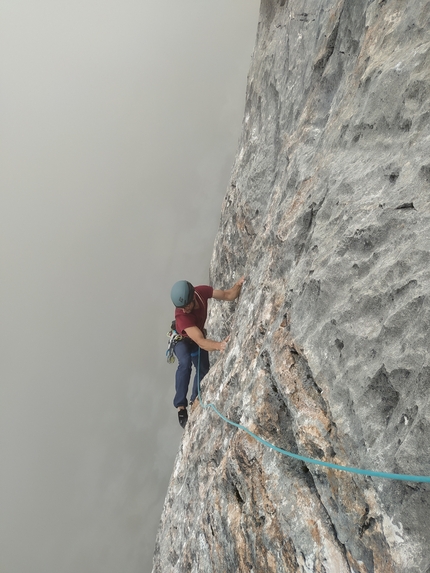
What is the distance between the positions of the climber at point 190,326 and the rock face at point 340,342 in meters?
0.73

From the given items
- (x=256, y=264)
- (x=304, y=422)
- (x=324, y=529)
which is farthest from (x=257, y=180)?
(x=324, y=529)

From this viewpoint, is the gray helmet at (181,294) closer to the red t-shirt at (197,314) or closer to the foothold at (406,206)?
the red t-shirt at (197,314)

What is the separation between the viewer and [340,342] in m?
3.11

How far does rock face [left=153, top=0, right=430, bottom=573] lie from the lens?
8.43 feet

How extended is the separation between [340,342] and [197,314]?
13.3ft

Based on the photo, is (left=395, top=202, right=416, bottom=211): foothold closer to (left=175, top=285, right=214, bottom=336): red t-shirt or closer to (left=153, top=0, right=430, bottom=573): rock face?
(left=153, top=0, right=430, bottom=573): rock face

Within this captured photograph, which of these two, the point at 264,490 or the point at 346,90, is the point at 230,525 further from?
the point at 346,90

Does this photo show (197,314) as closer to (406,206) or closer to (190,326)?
(190,326)

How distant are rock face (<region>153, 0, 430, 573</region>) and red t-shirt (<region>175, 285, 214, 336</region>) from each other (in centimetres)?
109

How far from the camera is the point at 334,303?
3246mm

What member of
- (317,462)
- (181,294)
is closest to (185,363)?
(181,294)

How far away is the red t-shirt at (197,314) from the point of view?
6.56 meters

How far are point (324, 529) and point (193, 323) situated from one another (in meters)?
3.84

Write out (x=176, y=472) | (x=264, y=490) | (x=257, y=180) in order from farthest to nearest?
(x=257, y=180), (x=176, y=472), (x=264, y=490)
